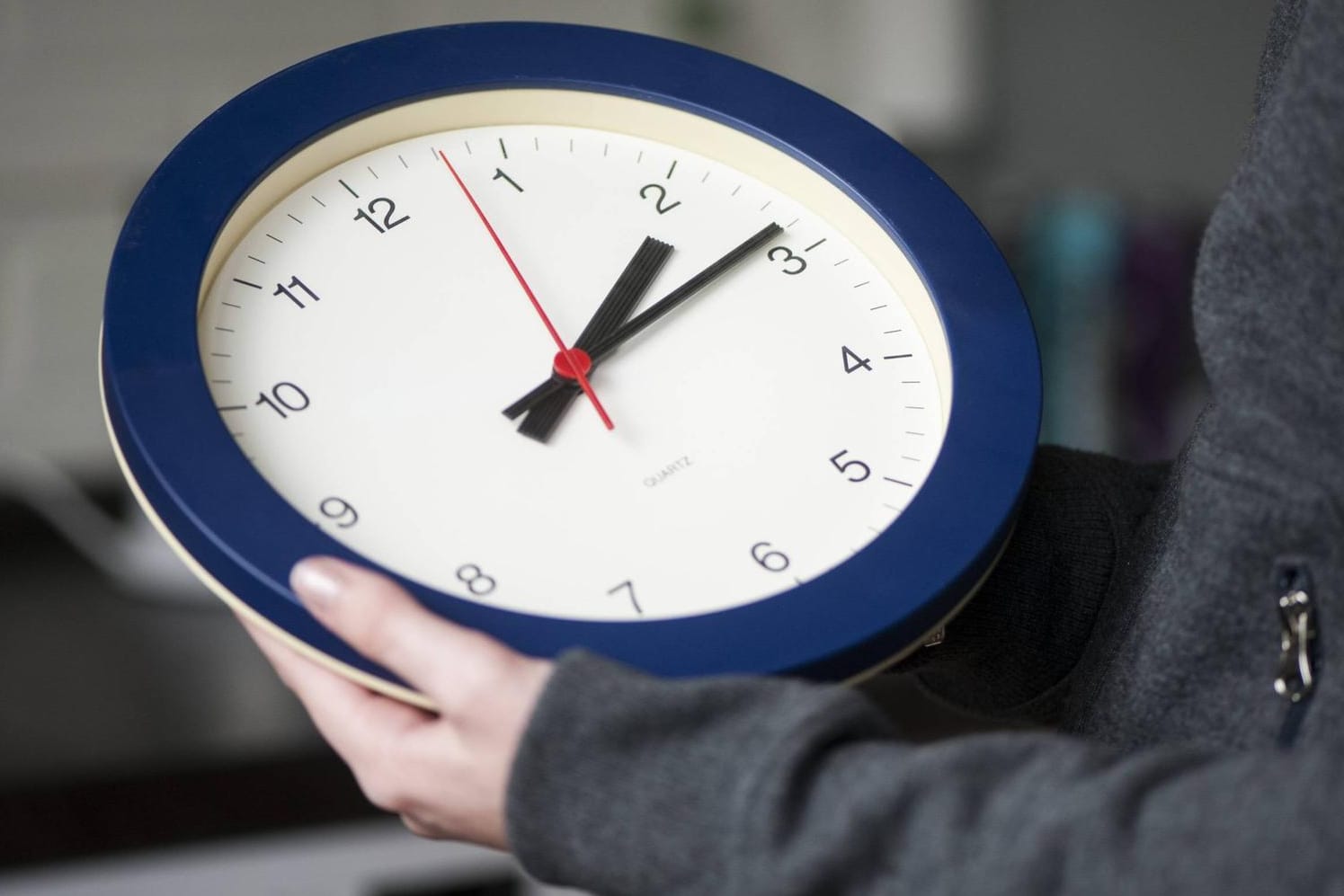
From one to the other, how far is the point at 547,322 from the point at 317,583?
17 cm

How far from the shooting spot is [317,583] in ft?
1.50

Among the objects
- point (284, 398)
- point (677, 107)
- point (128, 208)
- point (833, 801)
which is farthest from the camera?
point (128, 208)

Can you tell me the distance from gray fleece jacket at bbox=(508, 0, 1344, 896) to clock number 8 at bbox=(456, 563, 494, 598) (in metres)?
0.06

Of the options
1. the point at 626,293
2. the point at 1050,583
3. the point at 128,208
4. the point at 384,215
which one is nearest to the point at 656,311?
the point at 626,293

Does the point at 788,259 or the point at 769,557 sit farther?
the point at 788,259

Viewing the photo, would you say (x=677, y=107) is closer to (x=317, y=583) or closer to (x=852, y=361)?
(x=852, y=361)

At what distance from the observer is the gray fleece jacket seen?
400 mm

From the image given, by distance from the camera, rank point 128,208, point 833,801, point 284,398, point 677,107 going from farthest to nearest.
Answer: point 128,208, point 677,107, point 284,398, point 833,801

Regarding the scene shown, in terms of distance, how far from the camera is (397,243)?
Answer: 22.9 inches

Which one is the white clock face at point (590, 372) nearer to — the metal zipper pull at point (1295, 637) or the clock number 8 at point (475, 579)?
the clock number 8 at point (475, 579)

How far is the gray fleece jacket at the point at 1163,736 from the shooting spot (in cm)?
40

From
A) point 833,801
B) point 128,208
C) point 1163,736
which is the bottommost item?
point 1163,736

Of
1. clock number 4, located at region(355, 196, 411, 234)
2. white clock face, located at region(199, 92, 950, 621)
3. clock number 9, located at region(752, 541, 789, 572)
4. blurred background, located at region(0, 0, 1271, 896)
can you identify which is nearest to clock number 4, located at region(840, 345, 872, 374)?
white clock face, located at region(199, 92, 950, 621)

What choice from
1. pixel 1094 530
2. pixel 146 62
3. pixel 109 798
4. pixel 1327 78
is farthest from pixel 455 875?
pixel 1327 78
